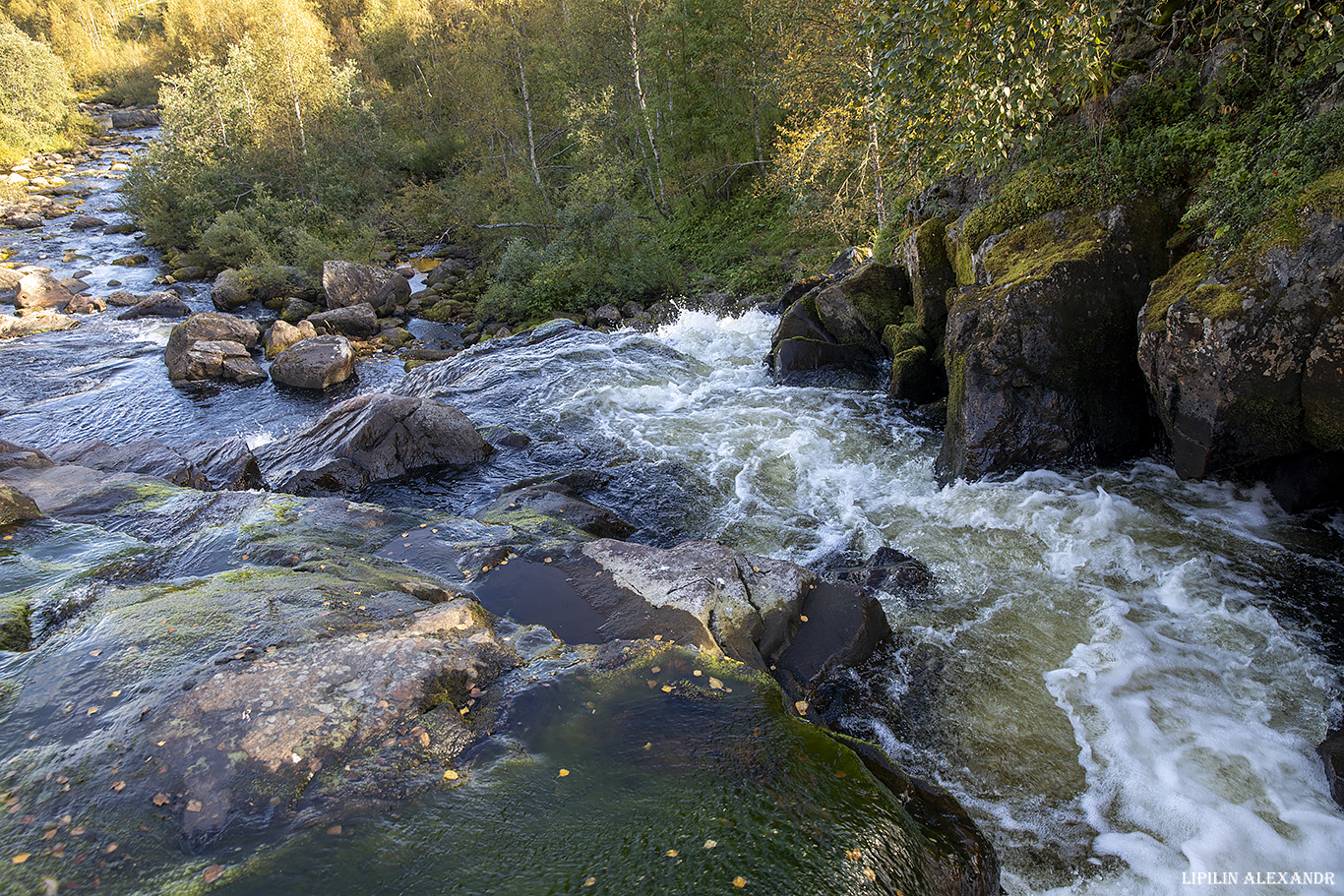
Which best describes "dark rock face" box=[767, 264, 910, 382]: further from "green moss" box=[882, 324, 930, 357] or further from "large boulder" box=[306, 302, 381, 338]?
"large boulder" box=[306, 302, 381, 338]

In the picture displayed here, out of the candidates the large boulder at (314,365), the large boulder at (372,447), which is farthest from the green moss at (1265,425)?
the large boulder at (314,365)

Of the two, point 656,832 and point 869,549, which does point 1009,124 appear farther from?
point 656,832

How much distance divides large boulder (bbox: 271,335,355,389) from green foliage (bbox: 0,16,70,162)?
40.3 metres

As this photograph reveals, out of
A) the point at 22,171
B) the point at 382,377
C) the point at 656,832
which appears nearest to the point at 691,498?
the point at 656,832

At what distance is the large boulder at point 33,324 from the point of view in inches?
820

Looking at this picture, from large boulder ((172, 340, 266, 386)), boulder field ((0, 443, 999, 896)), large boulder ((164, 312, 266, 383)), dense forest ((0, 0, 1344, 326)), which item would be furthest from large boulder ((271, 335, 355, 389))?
boulder field ((0, 443, 999, 896))

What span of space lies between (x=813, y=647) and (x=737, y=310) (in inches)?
655

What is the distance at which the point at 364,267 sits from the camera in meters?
25.1

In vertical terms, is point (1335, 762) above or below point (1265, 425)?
below

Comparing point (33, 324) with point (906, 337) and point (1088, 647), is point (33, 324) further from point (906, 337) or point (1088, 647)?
point (1088, 647)

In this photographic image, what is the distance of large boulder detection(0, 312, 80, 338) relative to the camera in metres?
20.8

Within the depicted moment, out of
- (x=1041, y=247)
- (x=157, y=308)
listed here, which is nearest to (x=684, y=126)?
(x=157, y=308)

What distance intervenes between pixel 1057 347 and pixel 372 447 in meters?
11.0

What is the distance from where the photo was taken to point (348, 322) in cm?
2231
